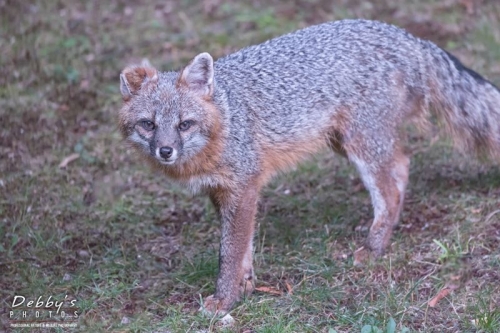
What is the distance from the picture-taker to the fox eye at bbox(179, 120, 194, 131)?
564 cm

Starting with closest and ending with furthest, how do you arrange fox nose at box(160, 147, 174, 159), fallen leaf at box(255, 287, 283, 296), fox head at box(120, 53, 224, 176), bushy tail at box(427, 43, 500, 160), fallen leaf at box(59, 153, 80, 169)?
fox nose at box(160, 147, 174, 159) → fox head at box(120, 53, 224, 176) → fallen leaf at box(255, 287, 283, 296) → bushy tail at box(427, 43, 500, 160) → fallen leaf at box(59, 153, 80, 169)

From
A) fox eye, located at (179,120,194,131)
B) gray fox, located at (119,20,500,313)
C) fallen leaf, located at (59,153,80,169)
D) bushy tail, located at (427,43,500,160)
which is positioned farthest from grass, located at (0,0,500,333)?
fox eye, located at (179,120,194,131)

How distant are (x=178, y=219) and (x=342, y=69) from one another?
2.08m

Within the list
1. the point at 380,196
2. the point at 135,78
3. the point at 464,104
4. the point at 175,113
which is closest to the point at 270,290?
the point at 380,196

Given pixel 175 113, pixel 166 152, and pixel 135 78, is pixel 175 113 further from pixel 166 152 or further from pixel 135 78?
pixel 135 78

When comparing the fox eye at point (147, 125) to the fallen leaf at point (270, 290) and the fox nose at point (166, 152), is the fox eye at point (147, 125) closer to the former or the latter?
the fox nose at point (166, 152)

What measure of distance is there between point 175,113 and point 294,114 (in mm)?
1194

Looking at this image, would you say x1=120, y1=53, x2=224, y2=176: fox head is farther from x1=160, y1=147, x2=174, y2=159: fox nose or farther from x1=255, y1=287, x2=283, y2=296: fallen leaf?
x1=255, y1=287, x2=283, y2=296: fallen leaf

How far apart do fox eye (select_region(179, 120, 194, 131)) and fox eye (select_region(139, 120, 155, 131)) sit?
20cm

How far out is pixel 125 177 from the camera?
8.05 m

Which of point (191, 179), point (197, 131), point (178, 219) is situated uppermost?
point (197, 131)

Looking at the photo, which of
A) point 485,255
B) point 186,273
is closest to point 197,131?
point 186,273

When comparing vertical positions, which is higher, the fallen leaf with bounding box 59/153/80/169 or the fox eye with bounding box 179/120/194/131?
the fox eye with bounding box 179/120/194/131

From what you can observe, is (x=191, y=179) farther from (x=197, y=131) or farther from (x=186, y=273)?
(x=186, y=273)
